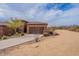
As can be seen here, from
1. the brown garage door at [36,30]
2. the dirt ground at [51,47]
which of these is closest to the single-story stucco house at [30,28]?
the brown garage door at [36,30]

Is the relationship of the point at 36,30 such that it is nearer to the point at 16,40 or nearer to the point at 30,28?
the point at 30,28

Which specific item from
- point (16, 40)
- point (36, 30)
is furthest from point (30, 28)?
point (16, 40)

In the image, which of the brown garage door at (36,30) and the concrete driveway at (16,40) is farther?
the brown garage door at (36,30)

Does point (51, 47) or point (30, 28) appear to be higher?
point (30, 28)

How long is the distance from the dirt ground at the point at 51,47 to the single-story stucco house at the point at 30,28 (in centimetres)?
14

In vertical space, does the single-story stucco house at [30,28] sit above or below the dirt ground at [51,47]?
above

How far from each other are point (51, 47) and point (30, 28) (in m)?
0.39

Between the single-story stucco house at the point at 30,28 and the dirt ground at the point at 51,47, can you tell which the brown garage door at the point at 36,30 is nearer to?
the single-story stucco house at the point at 30,28

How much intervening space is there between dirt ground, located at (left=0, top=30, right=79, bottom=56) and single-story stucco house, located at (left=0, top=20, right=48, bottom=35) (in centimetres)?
14

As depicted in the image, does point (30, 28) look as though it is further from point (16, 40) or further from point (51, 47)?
point (51, 47)

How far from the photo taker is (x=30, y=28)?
280cm

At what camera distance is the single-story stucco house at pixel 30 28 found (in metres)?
2.75

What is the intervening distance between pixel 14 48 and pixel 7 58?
160 mm

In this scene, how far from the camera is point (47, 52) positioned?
2703 millimetres
